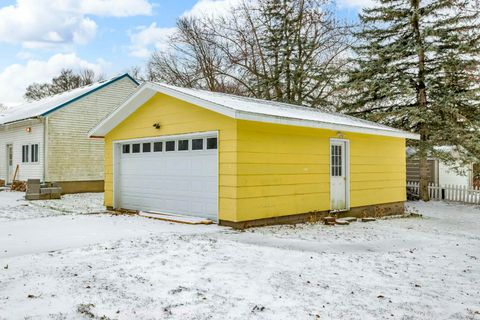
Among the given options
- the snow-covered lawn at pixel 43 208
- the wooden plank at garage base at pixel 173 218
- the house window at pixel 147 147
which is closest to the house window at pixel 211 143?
the wooden plank at garage base at pixel 173 218

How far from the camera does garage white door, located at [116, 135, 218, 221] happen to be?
916 cm

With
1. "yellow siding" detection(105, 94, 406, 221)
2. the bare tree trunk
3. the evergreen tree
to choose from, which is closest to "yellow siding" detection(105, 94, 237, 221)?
"yellow siding" detection(105, 94, 406, 221)

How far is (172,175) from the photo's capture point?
10188mm

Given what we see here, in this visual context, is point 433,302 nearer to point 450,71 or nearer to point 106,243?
point 106,243

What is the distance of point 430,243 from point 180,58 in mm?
22820

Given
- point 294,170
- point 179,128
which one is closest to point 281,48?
point 179,128

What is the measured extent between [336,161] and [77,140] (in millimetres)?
12223

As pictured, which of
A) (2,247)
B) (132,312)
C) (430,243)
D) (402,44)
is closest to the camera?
(132,312)

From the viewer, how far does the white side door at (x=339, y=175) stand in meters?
10.8

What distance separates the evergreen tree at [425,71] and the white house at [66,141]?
1200cm

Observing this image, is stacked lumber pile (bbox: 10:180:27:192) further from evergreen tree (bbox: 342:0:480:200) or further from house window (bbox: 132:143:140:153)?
evergreen tree (bbox: 342:0:480:200)

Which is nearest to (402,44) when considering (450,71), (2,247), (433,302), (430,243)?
(450,71)

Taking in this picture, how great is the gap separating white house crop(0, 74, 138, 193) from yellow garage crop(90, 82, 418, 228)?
590 cm

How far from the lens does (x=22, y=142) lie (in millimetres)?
18531
